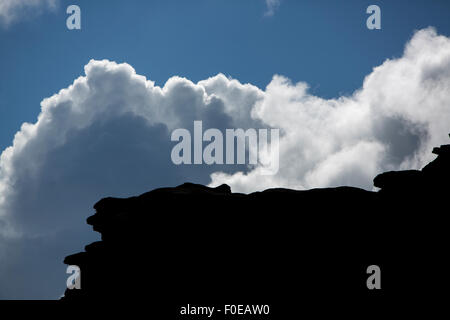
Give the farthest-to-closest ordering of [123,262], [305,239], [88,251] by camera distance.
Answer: [88,251], [123,262], [305,239]

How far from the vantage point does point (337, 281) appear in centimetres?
1872

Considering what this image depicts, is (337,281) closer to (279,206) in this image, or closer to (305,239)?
(305,239)

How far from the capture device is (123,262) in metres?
21.1

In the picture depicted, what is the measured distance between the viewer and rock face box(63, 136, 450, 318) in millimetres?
18000

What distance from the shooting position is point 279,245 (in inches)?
784

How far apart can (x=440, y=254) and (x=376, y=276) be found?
291 cm

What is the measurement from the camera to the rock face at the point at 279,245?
18.0 m

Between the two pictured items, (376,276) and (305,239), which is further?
(305,239)
